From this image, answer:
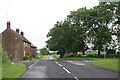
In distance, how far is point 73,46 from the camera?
65125mm

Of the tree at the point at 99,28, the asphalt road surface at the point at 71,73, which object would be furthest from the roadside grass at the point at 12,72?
the tree at the point at 99,28

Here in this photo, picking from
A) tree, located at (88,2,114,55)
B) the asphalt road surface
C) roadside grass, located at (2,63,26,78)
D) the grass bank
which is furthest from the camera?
tree, located at (88,2,114,55)

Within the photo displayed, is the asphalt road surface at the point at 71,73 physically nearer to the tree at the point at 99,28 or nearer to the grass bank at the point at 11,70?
the grass bank at the point at 11,70

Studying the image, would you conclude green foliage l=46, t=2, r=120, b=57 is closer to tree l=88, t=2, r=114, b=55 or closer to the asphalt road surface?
tree l=88, t=2, r=114, b=55

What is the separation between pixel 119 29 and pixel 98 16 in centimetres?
3185

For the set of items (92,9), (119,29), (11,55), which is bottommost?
(11,55)

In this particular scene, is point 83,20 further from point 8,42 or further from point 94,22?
point 8,42

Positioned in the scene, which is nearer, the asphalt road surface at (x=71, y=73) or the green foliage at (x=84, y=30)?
the asphalt road surface at (x=71, y=73)

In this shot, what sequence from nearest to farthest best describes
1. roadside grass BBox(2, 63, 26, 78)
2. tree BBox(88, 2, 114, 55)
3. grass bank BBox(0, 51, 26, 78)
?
roadside grass BBox(2, 63, 26, 78) < grass bank BBox(0, 51, 26, 78) < tree BBox(88, 2, 114, 55)

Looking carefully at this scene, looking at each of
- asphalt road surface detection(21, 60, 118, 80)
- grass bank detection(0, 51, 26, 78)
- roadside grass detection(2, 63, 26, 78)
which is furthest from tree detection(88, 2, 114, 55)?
roadside grass detection(2, 63, 26, 78)

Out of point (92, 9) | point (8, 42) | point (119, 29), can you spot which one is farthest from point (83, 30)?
point (119, 29)

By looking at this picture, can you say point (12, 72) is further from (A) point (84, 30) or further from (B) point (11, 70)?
(A) point (84, 30)

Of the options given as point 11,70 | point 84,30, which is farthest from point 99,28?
point 11,70

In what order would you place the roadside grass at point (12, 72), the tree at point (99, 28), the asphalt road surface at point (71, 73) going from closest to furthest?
1. the asphalt road surface at point (71, 73)
2. the roadside grass at point (12, 72)
3. the tree at point (99, 28)
